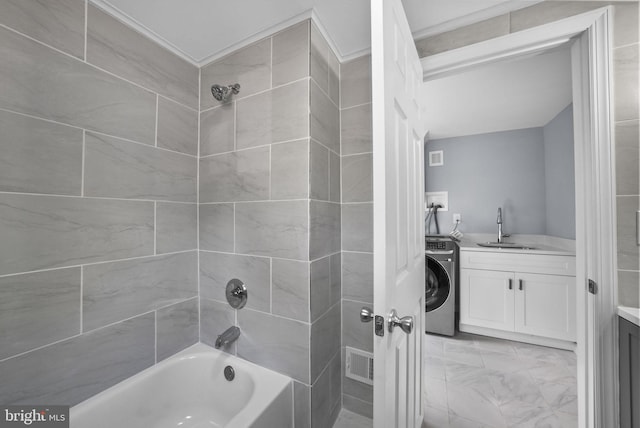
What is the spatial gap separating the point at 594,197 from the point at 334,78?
4.24 feet

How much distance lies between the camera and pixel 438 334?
2432mm

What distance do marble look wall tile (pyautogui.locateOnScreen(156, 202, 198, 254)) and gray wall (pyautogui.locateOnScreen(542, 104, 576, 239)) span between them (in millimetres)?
3039

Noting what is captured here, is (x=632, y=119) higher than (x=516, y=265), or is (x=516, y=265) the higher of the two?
(x=632, y=119)

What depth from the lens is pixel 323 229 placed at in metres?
1.21

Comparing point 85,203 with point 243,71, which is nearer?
point 85,203

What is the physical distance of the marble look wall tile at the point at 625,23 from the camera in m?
0.91

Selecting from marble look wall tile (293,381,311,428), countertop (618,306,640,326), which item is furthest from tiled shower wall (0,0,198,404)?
countertop (618,306,640,326)

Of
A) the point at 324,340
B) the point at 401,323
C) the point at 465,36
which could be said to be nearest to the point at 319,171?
the point at 401,323

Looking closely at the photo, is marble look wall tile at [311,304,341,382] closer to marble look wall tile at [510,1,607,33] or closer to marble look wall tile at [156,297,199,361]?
marble look wall tile at [156,297,199,361]

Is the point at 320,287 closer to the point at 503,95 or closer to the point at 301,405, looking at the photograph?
the point at 301,405

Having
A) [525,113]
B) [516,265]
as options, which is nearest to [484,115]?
[525,113]

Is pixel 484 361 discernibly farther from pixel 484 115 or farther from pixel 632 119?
pixel 484 115

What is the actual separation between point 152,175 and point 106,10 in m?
0.72

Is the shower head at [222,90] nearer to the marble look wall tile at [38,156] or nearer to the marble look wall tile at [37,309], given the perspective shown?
the marble look wall tile at [38,156]
